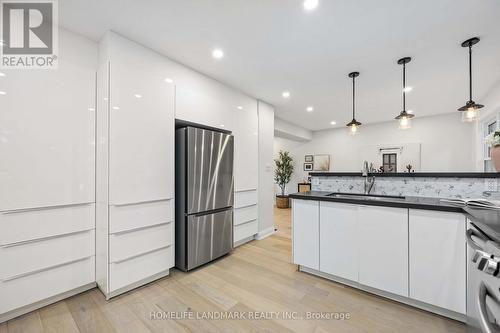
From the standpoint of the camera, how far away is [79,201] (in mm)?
1884

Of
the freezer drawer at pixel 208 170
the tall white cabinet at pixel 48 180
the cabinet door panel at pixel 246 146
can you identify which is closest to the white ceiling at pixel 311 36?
the cabinet door panel at pixel 246 146

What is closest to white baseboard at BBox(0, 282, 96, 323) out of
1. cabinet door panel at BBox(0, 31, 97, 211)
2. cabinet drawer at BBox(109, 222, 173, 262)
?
cabinet drawer at BBox(109, 222, 173, 262)

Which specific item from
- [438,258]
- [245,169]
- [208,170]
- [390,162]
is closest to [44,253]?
[208,170]

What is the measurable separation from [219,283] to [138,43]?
2651mm

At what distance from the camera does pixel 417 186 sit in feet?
7.00

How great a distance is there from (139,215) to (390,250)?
2400 millimetres

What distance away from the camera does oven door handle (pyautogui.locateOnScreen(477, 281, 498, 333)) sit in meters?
0.76

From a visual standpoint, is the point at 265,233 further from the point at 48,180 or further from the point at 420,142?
the point at 420,142

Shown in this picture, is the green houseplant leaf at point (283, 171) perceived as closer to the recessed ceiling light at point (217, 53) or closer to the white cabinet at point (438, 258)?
the recessed ceiling light at point (217, 53)

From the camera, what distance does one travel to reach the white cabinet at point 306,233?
2.25 m

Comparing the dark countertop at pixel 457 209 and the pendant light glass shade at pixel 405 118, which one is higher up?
the pendant light glass shade at pixel 405 118

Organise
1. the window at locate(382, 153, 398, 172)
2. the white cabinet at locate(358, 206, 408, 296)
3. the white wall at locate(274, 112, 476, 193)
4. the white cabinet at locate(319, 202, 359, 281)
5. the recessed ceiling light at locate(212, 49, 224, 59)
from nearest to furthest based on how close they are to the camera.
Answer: the white cabinet at locate(358, 206, 408, 296)
the white cabinet at locate(319, 202, 359, 281)
the recessed ceiling light at locate(212, 49, 224, 59)
the white wall at locate(274, 112, 476, 193)
the window at locate(382, 153, 398, 172)

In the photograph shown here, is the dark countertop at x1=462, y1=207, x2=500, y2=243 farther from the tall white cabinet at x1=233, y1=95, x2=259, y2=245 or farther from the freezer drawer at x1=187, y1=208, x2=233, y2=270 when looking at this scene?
the tall white cabinet at x1=233, y1=95, x2=259, y2=245

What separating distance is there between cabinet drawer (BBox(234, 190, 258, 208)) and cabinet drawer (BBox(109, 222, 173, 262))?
1091mm
